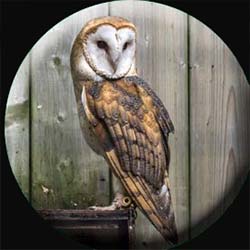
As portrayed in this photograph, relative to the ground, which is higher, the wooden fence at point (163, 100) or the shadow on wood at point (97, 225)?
the wooden fence at point (163, 100)

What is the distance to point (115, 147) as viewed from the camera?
276 cm

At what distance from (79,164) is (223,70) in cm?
48

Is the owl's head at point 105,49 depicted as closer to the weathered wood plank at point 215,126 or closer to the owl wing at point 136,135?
the owl wing at point 136,135

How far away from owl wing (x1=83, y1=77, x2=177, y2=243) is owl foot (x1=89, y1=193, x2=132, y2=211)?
0.02 metres

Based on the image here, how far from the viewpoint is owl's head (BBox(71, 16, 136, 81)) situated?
2756 millimetres

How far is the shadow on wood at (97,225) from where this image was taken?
282cm

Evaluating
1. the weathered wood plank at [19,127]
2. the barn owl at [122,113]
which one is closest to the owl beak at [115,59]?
the barn owl at [122,113]

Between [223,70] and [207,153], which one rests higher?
[223,70]

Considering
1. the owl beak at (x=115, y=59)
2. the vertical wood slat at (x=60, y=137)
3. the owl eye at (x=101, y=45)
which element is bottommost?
the vertical wood slat at (x=60, y=137)

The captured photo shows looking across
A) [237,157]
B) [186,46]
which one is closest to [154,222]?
[237,157]

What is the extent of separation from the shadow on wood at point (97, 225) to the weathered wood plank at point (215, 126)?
0.63 ft

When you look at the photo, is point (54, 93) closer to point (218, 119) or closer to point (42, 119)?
point (42, 119)

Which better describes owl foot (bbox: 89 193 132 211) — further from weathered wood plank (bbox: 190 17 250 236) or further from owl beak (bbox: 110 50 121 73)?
owl beak (bbox: 110 50 121 73)

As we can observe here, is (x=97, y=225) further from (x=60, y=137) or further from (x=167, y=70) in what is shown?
(x=167, y=70)
